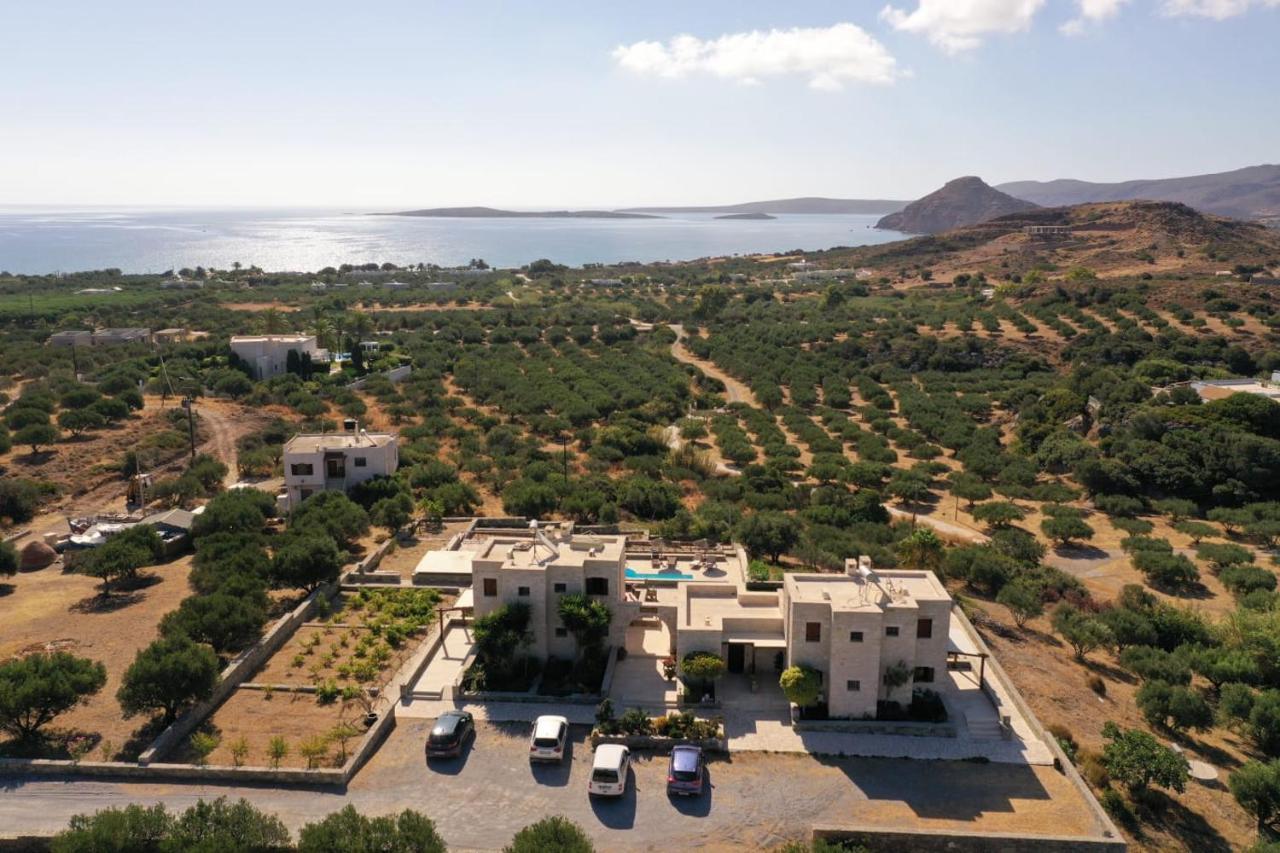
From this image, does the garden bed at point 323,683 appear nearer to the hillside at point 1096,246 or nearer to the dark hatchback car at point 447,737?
the dark hatchback car at point 447,737

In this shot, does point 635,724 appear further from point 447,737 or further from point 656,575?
point 656,575

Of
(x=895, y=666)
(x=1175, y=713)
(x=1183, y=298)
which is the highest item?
(x=1183, y=298)

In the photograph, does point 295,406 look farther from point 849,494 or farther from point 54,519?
point 849,494

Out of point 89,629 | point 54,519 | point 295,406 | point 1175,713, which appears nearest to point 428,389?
point 295,406

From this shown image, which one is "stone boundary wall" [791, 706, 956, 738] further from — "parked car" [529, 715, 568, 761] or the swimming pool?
the swimming pool

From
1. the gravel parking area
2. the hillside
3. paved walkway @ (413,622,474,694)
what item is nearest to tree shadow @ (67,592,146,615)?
the gravel parking area

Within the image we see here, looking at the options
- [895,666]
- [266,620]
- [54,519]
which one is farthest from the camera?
[54,519]

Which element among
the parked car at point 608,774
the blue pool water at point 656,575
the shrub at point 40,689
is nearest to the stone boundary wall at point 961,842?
the parked car at point 608,774
